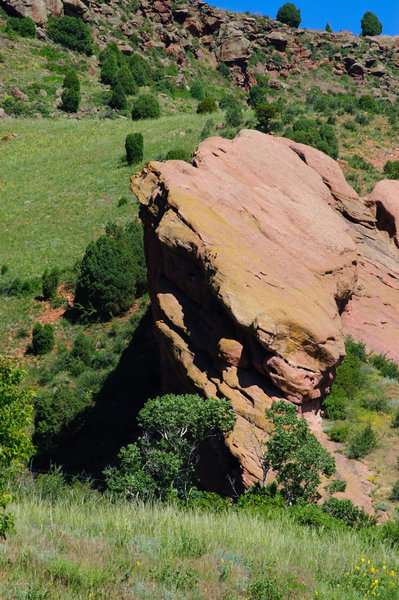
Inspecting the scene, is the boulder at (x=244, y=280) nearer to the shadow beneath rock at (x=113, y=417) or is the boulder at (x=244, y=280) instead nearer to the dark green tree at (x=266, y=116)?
the shadow beneath rock at (x=113, y=417)

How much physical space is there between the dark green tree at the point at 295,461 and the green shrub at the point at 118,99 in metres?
61.4

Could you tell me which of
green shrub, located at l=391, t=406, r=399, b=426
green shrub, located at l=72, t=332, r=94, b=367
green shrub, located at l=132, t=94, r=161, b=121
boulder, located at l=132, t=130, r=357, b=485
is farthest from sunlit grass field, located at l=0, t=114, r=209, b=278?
green shrub, located at l=391, t=406, r=399, b=426

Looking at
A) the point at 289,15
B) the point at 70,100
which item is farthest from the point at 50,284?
the point at 289,15

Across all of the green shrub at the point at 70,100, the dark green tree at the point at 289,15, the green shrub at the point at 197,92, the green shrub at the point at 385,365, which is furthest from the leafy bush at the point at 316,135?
the dark green tree at the point at 289,15

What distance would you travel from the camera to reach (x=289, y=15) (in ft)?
362

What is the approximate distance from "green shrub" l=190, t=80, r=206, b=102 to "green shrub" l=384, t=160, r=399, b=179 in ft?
138

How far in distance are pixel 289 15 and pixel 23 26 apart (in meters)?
52.8

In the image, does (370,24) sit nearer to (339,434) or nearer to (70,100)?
(70,100)

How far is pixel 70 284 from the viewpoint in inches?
1419

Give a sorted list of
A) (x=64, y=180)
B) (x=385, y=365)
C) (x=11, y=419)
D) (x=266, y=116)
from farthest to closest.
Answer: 1. (x=266, y=116)
2. (x=64, y=180)
3. (x=385, y=365)
4. (x=11, y=419)

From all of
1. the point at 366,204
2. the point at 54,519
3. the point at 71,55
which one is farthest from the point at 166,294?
the point at 71,55

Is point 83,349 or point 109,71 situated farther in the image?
point 109,71

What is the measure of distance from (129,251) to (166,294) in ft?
50.7

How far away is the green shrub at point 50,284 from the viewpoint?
34703 mm
